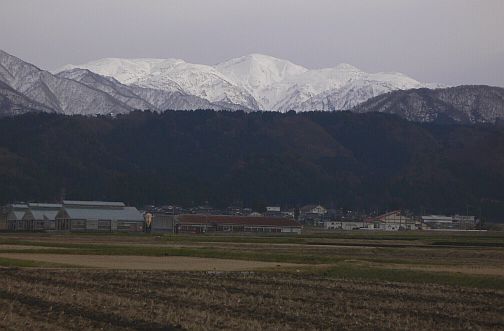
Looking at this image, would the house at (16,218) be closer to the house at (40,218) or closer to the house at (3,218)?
the house at (40,218)

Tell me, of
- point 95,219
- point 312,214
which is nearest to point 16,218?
point 95,219

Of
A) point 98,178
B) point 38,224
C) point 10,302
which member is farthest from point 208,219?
point 10,302

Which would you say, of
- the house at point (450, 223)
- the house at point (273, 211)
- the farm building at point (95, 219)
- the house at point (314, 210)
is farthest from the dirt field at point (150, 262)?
the house at point (314, 210)

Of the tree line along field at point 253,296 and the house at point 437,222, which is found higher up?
the house at point 437,222

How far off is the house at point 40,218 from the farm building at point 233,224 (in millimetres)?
14878

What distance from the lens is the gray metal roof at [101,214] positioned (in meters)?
107

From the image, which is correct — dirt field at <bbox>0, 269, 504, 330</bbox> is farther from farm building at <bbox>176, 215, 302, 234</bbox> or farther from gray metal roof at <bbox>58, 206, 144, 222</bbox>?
farm building at <bbox>176, 215, 302, 234</bbox>

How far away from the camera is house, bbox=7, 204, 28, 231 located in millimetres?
112812

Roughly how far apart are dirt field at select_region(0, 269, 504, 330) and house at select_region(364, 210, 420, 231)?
105m

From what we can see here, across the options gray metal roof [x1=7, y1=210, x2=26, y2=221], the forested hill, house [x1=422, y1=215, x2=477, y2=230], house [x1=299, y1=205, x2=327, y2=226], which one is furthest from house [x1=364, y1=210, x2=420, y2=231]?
gray metal roof [x1=7, y1=210, x2=26, y2=221]

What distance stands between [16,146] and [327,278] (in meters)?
160

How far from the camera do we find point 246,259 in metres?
48.5

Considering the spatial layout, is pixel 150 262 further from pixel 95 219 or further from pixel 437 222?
pixel 437 222

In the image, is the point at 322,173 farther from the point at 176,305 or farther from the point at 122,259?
the point at 176,305
